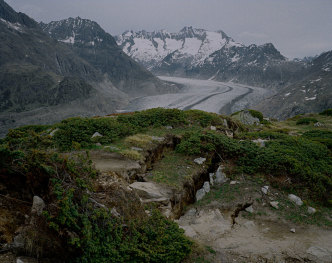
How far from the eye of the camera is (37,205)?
267 inches

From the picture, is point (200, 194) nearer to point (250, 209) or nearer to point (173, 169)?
point (173, 169)

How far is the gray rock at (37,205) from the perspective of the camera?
6.66m

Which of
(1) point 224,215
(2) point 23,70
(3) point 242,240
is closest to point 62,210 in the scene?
(3) point 242,240

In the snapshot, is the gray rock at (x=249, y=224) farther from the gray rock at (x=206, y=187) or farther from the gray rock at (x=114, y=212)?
the gray rock at (x=114, y=212)

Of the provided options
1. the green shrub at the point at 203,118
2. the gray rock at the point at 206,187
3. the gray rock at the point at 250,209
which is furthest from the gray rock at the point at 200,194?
the green shrub at the point at 203,118

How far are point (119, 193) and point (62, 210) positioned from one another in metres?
2.49

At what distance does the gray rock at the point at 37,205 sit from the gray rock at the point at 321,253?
1013 centimetres

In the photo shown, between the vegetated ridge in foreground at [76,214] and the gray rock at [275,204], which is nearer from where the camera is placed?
the vegetated ridge in foreground at [76,214]

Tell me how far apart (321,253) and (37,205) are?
35.1 feet

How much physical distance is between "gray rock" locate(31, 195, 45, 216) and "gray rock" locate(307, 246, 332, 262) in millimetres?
10126

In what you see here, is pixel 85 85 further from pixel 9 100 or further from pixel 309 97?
pixel 309 97

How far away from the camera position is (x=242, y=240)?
938 cm

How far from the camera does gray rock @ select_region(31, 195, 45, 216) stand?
6656 millimetres

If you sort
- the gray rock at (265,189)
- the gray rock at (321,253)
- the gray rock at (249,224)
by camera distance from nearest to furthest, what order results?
1. the gray rock at (321,253)
2. the gray rock at (249,224)
3. the gray rock at (265,189)
